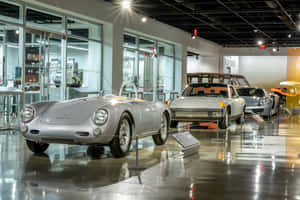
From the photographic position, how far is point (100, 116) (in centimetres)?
727

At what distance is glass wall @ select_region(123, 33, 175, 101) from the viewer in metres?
21.4

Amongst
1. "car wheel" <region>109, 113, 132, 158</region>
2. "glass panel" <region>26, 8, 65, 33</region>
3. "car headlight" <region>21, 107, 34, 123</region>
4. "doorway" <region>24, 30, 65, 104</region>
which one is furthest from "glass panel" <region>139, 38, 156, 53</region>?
"car headlight" <region>21, 107, 34, 123</region>

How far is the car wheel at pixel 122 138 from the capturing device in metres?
7.42

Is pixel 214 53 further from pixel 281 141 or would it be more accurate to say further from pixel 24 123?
pixel 24 123

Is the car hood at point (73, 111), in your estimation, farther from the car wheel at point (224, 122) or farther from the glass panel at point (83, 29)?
the glass panel at point (83, 29)

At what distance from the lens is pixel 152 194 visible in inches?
195

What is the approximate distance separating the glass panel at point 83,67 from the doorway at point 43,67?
2.05 ft

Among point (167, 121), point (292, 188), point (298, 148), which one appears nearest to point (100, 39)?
point (167, 121)

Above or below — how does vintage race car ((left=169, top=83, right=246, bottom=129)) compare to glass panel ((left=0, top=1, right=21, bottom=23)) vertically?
below

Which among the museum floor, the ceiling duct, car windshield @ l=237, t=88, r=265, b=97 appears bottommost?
the museum floor

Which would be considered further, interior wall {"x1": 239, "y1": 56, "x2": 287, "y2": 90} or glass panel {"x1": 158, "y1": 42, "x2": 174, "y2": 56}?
interior wall {"x1": 239, "y1": 56, "x2": 287, "y2": 90}

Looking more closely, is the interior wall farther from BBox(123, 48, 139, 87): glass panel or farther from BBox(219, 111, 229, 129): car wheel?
BBox(219, 111, 229, 129): car wheel

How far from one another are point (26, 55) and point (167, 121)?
240 inches

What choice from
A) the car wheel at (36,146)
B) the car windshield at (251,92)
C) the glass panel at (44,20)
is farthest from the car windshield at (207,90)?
the car wheel at (36,146)
